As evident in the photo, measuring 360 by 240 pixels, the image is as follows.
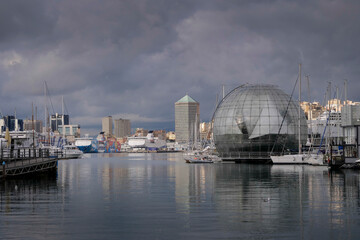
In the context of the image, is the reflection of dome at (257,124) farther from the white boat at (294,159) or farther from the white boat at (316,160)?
the white boat at (316,160)

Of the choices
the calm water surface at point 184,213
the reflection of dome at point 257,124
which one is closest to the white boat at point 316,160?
the reflection of dome at point 257,124

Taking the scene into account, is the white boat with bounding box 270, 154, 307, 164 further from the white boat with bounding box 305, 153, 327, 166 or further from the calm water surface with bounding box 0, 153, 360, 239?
the calm water surface with bounding box 0, 153, 360, 239

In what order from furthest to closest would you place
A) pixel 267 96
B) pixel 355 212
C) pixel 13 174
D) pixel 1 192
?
pixel 267 96 < pixel 13 174 < pixel 1 192 < pixel 355 212

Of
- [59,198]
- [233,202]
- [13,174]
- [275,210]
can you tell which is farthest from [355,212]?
[13,174]

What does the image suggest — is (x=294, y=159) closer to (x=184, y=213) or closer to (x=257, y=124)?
(x=257, y=124)

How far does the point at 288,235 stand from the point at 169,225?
20.0 feet

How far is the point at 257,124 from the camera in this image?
12256cm

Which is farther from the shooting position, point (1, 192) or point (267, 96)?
point (267, 96)

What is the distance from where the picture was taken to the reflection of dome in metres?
122

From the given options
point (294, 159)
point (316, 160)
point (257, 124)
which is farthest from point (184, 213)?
point (257, 124)

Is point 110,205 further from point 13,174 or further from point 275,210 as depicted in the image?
point 13,174

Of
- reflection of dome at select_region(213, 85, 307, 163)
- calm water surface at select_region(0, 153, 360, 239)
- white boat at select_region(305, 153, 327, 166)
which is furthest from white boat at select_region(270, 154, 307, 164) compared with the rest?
calm water surface at select_region(0, 153, 360, 239)

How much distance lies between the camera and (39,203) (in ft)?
119

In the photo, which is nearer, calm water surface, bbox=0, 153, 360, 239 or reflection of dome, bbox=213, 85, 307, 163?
calm water surface, bbox=0, 153, 360, 239
